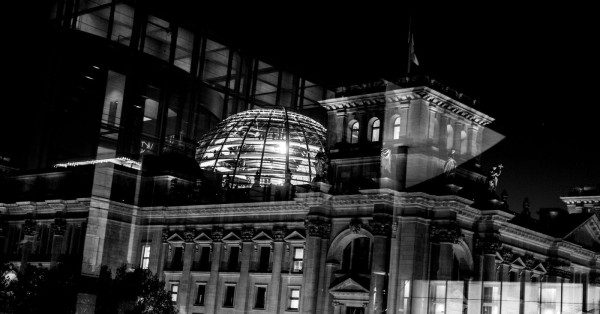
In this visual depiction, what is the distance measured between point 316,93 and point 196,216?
66009mm

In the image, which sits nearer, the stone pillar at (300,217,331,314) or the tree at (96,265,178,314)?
the stone pillar at (300,217,331,314)

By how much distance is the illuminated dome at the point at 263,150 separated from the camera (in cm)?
8544

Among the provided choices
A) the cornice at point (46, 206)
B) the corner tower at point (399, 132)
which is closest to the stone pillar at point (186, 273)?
the cornice at point (46, 206)

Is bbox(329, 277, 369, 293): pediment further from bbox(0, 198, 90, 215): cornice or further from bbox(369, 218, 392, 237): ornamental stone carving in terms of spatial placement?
bbox(0, 198, 90, 215): cornice

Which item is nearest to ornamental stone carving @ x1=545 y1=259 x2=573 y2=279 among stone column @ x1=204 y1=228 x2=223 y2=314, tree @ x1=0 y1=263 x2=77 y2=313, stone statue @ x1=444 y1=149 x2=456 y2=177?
stone statue @ x1=444 y1=149 x2=456 y2=177

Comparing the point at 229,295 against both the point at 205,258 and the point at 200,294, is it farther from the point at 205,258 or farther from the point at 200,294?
the point at 205,258

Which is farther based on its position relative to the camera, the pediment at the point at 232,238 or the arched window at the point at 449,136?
the pediment at the point at 232,238

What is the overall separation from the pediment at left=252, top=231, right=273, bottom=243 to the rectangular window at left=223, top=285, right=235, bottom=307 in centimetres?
433

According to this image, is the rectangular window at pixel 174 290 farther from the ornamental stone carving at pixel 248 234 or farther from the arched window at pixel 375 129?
the arched window at pixel 375 129

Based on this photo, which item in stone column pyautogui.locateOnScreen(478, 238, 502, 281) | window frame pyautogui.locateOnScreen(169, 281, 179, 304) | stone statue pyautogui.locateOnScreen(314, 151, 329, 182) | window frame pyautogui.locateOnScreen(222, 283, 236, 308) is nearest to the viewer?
stone column pyautogui.locateOnScreen(478, 238, 502, 281)

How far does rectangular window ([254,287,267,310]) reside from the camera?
73.6m

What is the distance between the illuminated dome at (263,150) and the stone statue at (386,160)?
1677cm

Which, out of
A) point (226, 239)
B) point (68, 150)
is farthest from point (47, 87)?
point (226, 239)

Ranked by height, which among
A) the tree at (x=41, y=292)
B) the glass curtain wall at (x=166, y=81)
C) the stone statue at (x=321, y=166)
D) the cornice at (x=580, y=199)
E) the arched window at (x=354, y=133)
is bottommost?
the tree at (x=41, y=292)
